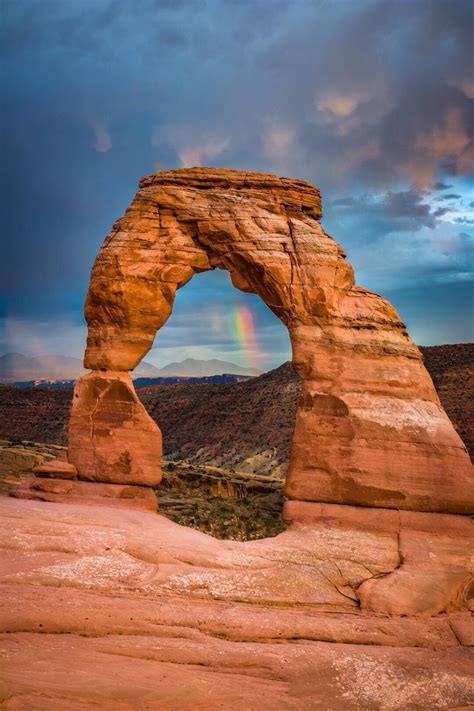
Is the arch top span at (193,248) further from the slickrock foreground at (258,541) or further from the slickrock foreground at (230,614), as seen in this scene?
the slickrock foreground at (230,614)

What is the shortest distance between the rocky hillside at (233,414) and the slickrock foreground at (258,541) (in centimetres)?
2041

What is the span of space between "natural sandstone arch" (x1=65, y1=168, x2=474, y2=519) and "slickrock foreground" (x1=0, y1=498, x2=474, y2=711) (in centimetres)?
87

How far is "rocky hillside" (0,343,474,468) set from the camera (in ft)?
120

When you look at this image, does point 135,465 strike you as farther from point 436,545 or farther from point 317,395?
point 436,545

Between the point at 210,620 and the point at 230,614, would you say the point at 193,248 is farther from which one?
the point at 210,620

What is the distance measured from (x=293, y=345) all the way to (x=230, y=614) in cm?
643

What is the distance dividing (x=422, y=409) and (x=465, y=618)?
13.8 ft

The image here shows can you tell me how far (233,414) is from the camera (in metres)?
46.4

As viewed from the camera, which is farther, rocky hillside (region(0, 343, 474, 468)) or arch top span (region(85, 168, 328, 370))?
rocky hillside (region(0, 343, 474, 468))

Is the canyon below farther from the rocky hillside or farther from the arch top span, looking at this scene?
the rocky hillside

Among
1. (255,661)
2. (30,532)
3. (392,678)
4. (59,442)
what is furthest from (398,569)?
(59,442)

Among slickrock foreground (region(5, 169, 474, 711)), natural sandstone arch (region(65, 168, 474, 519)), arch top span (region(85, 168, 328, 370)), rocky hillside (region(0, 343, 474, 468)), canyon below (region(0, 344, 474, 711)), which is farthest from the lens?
rocky hillside (region(0, 343, 474, 468))

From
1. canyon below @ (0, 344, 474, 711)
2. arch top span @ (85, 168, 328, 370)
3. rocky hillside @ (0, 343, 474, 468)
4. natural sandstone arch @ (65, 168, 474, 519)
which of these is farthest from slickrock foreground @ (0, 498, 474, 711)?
rocky hillside @ (0, 343, 474, 468)

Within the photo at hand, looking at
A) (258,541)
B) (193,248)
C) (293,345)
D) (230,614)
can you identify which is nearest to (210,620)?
(230,614)
